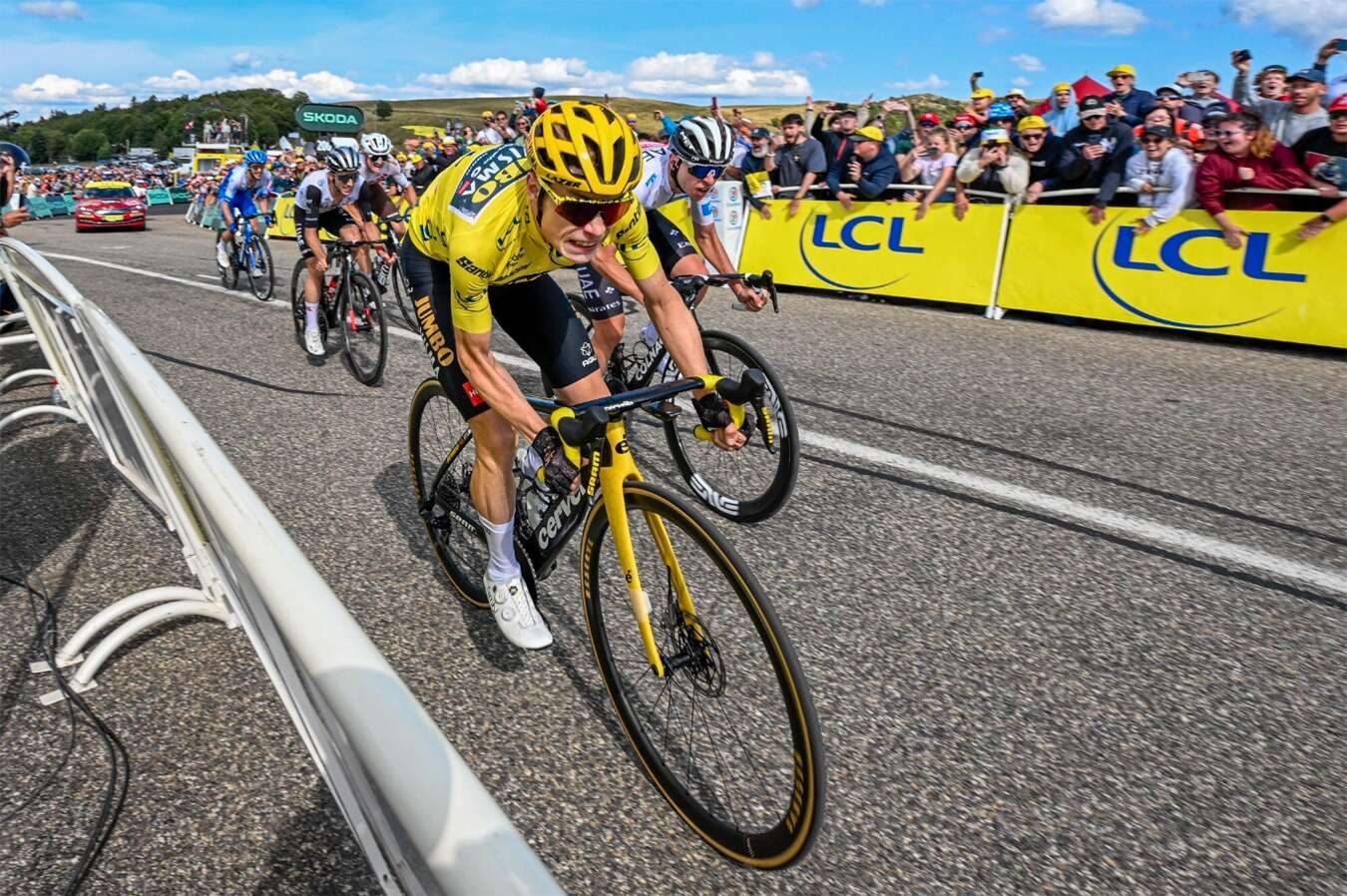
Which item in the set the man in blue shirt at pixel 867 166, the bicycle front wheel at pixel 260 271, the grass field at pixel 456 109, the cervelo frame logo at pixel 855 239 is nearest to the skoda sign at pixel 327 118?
the bicycle front wheel at pixel 260 271

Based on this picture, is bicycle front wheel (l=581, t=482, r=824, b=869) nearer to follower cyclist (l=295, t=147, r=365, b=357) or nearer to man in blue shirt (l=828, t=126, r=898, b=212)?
follower cyclist (l=295, t=147, r=365, b=357)

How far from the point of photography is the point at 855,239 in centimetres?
1126

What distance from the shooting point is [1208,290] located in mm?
8258

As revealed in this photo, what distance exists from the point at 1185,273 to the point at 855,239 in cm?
388

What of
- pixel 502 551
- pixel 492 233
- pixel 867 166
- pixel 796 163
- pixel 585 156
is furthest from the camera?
pixel 796 163

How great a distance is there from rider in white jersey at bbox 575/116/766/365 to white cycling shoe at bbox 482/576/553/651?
178cm

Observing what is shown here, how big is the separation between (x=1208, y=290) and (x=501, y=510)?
749 centimetres

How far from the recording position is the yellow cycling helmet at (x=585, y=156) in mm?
2545

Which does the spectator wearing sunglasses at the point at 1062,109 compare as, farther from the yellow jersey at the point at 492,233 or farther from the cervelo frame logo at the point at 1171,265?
the yellow jersey at the point at 492,233

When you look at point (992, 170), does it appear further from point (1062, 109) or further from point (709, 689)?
point (709, 689)

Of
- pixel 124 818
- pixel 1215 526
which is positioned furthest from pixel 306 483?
pixel 1215 526

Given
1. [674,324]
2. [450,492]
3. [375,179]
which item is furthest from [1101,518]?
[375,179]

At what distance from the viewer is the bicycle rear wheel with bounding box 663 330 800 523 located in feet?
14.6

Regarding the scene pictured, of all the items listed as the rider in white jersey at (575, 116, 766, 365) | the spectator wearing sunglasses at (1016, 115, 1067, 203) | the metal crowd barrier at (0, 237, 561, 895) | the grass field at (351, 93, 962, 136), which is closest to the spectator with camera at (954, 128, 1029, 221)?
the spectator wearing sunglasses at (1016, 115, 1067, 203)
